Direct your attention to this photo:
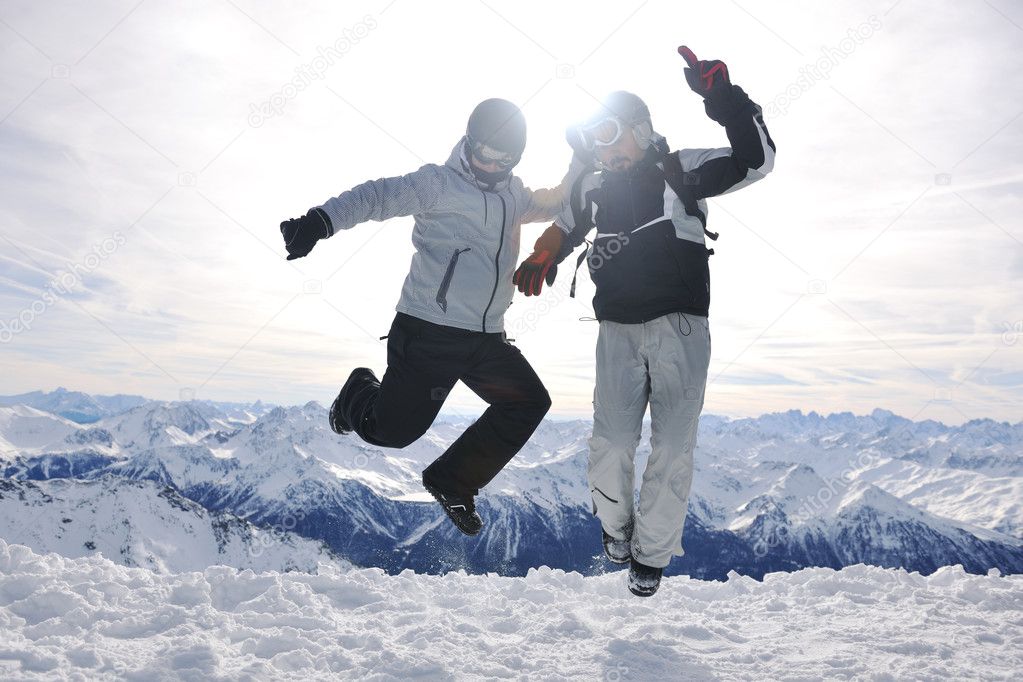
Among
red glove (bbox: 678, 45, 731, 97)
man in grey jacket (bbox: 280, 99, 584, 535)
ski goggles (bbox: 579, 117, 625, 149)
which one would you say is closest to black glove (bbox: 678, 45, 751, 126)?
red glove (bbox: 678, 45, 731, 97)

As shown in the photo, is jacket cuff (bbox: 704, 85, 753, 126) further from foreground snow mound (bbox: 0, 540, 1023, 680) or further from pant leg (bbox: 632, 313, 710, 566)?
foreground snow mound (bbox: 0, 540, 1023, 680)

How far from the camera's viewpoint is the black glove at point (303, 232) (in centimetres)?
511

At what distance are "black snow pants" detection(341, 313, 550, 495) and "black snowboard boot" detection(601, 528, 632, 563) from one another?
1.28 metres

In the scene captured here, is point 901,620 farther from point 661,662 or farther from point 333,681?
point 333,681

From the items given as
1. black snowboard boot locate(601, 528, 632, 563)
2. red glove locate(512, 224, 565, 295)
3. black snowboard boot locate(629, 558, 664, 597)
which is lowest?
black snowboard boot locate(629, 558, 664, 597)

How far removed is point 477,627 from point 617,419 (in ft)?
7.72

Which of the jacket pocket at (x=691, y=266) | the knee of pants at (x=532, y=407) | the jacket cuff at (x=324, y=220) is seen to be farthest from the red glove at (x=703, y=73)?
the jacket cuff at (x=324, y=220)

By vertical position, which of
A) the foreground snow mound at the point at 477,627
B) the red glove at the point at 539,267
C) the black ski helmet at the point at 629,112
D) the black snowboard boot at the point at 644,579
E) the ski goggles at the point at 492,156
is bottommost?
the foreground snow mound at the point at 477,627

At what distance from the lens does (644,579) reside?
5832mm

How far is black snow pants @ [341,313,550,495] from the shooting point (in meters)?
5.91

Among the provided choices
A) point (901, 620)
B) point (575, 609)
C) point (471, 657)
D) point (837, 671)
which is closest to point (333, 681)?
point (471, 657)

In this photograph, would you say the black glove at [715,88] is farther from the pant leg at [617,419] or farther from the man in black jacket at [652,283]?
the pant leg at [617,419]

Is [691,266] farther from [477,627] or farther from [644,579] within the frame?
[477,627]

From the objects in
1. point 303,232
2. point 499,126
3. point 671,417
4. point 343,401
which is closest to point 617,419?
point 671,417
